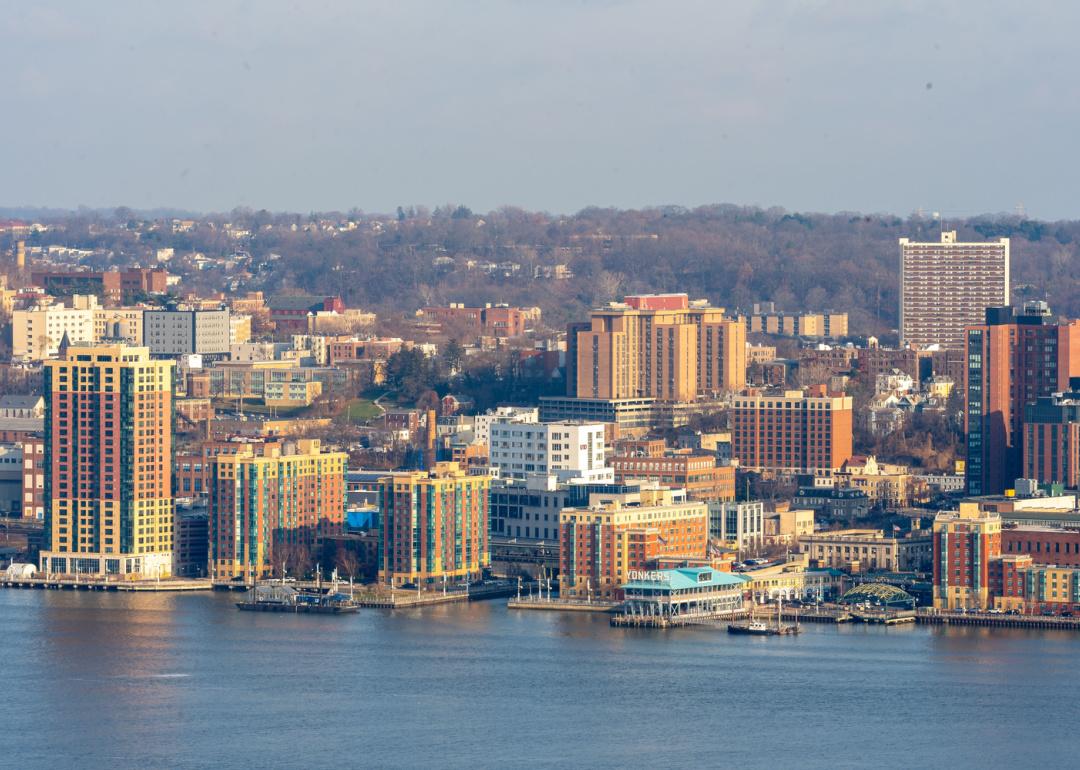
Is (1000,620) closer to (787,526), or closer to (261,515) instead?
(787,526)

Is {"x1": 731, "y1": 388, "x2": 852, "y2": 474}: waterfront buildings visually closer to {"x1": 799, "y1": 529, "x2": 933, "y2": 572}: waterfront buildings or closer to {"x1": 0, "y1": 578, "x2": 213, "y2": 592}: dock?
{"x1": 799, "y1": 529, "x2": 933, "y2": 572}: waterfront buildings

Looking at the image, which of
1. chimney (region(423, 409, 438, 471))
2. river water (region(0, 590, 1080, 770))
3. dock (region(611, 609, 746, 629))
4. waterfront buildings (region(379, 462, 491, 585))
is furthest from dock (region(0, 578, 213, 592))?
chimney (region(423, 409, 438, 471))

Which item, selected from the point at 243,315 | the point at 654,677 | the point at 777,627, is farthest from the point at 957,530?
the point at 243,315

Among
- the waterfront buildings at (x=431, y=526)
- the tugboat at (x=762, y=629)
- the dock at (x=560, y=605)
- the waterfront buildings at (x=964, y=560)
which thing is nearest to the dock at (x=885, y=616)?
the waterfront buildings at (x=964, y=560)

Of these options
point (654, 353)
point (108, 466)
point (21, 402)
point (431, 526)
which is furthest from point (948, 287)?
point (431, 526)

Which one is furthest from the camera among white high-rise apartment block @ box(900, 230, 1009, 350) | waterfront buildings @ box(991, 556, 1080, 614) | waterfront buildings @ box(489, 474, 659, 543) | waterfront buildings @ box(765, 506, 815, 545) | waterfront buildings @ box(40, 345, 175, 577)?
white high-rise apartment block @ box(900, 230, 1009, 350)

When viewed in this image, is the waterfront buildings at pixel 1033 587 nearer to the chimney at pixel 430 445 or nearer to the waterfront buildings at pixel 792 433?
the chimney at pixel 430 445

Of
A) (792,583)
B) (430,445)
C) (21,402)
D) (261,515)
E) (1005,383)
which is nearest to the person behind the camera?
(792,583)
